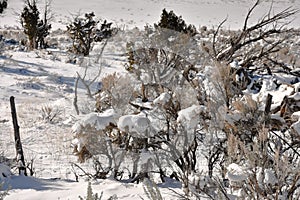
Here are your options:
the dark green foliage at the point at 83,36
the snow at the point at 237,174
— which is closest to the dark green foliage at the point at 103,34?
the dark green foliage at the point at 83,36

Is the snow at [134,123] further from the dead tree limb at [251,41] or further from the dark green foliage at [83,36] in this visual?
the dark green foliage at [83,36]

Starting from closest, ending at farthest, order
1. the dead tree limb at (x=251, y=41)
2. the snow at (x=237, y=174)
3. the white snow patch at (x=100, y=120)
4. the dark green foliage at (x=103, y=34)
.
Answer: the snow at (x=237, y=174), the white snow patch at (x=100, y=120), the dead tree limb at (x=251, y=41), the dark green foliage at (x=103, y=34)

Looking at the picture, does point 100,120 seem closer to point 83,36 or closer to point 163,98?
point 163,98

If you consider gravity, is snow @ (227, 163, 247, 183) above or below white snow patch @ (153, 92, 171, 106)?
below

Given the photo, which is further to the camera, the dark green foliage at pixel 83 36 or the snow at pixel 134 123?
the dark green foliage at pixel 83 36

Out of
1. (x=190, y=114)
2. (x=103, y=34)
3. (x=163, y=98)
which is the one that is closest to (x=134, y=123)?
(x=163, y=98)

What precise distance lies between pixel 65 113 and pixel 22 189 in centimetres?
408

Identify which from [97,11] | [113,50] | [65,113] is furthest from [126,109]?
[97,11]

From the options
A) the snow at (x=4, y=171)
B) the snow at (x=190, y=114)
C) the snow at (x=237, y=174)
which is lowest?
the snow at (x=4, y=171)

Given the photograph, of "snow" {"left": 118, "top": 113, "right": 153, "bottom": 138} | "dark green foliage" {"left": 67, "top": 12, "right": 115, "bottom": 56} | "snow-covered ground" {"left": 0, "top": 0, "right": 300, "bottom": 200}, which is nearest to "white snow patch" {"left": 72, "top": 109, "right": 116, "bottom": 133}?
"snow" {"left": 118, "top": 113, "right": 153, "bottom": 138}

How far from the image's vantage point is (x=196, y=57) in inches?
183

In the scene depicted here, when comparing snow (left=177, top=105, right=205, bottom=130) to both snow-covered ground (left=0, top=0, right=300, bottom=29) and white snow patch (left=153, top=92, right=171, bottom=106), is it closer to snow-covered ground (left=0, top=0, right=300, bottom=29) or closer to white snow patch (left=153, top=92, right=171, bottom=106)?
white snow patch (left=153, top=92, right=171, bottom=106)

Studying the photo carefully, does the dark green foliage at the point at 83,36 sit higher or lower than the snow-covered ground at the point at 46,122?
higher

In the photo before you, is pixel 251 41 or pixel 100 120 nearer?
pixel 100 120
